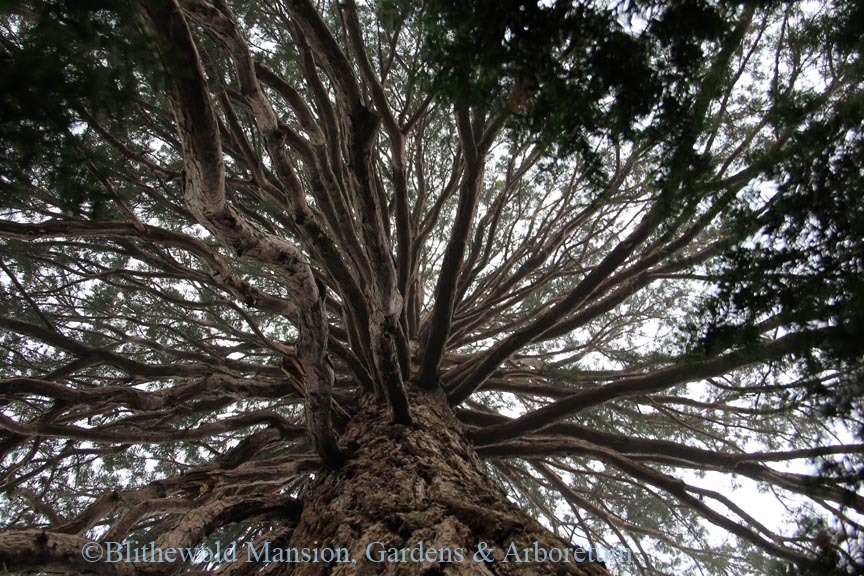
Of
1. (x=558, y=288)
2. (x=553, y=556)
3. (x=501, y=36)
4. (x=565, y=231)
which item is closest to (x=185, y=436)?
(x=553, y=556)

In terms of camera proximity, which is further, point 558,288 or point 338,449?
point 558,288

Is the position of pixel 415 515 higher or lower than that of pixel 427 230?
lower

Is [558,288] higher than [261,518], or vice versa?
[558,288]

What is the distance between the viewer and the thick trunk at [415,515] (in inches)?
48.2

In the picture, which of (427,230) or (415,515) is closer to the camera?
(415,515)

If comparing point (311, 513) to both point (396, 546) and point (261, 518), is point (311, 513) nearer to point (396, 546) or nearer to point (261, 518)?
point (261, 518)

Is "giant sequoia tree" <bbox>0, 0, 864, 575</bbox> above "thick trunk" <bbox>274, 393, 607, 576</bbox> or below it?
above

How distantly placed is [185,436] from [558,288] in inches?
152

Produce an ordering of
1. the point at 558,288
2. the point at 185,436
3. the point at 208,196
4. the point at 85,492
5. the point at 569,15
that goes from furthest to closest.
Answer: the point at 558,288 < the point at 85,492 < the point at 185,436 < the point at 208,196 < the point at 569,15

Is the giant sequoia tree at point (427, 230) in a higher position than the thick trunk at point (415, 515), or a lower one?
higher

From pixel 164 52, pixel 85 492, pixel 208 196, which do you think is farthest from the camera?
pixel 85 492

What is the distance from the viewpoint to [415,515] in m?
1.48

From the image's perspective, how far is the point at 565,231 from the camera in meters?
3.71

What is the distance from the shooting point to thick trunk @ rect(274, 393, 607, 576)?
1.22 metres
